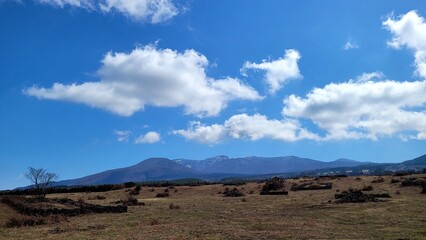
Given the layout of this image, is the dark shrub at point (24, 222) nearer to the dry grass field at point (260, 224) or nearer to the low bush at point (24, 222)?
the low bush at point (24, 222)

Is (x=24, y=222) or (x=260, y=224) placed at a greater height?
(x=24, y=222)

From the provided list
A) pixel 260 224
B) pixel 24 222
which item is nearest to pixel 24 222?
pixel 24 222

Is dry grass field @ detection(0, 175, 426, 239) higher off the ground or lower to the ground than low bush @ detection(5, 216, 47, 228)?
lower

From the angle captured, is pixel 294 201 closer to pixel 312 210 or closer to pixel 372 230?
pixel 312 210

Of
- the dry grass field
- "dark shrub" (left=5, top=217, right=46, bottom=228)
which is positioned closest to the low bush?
"dark shrub" (left=5, top=217, right=46, bottom=228)

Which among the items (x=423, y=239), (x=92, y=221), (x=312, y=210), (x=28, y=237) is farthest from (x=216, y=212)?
(x=423, y=239)

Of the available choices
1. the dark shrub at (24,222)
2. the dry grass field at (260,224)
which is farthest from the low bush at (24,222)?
the dry grass field at (260,224)

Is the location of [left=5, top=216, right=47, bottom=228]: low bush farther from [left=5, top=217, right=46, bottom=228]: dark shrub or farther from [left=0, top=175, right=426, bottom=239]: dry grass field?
[left=0, top=175, right=426, bottom=239]: dry grass field

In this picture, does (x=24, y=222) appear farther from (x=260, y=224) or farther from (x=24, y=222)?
(x=260, y=224)

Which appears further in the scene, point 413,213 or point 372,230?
point 413,213

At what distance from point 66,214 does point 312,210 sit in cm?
2156

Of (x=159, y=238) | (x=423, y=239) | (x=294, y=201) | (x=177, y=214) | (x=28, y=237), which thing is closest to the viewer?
(x=423, y=239)

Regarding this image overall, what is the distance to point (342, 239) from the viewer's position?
23453 mm

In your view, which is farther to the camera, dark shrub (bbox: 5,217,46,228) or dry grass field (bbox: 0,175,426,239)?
dark shrub (bbox: 5,217,46,228)
